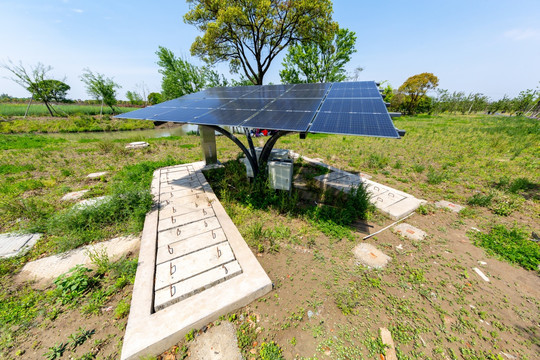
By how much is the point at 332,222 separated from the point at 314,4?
15.9 meters

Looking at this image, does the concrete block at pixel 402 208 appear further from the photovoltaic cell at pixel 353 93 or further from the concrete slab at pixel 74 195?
the concrete slab at pixel 74 195

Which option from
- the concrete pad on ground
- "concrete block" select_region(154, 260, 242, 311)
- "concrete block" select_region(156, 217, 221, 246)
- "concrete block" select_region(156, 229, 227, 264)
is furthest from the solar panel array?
the concrete pad on ground

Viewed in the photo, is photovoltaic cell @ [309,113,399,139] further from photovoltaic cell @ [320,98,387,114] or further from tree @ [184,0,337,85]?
tree @ [184,0,337,85]

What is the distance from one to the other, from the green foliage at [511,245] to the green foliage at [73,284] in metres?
8.07

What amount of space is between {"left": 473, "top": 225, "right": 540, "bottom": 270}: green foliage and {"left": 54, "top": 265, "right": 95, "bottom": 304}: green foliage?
8.07 meters

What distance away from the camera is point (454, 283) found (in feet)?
10.3

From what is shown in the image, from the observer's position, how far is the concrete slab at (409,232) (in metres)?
4.23

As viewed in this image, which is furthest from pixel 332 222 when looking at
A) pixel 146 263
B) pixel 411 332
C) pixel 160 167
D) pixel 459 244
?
pixel 160 167

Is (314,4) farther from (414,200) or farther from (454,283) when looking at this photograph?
(454,283)

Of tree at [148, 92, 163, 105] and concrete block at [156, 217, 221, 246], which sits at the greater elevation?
tree at [148, 92, 163, 105]

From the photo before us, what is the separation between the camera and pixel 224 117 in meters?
5.00

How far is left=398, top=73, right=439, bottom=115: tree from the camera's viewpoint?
41375 millimetres

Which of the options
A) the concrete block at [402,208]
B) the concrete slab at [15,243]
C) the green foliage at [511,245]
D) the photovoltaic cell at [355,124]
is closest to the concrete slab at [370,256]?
the concrete block at [402,208]

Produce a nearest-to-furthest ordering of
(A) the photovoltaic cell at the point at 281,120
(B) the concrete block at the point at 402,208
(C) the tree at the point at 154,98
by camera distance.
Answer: (A) the photovoltaic cell at the point at 281,120
(B) the concrete block at the point at 402,208
(C) the tree at the point at 154,98
